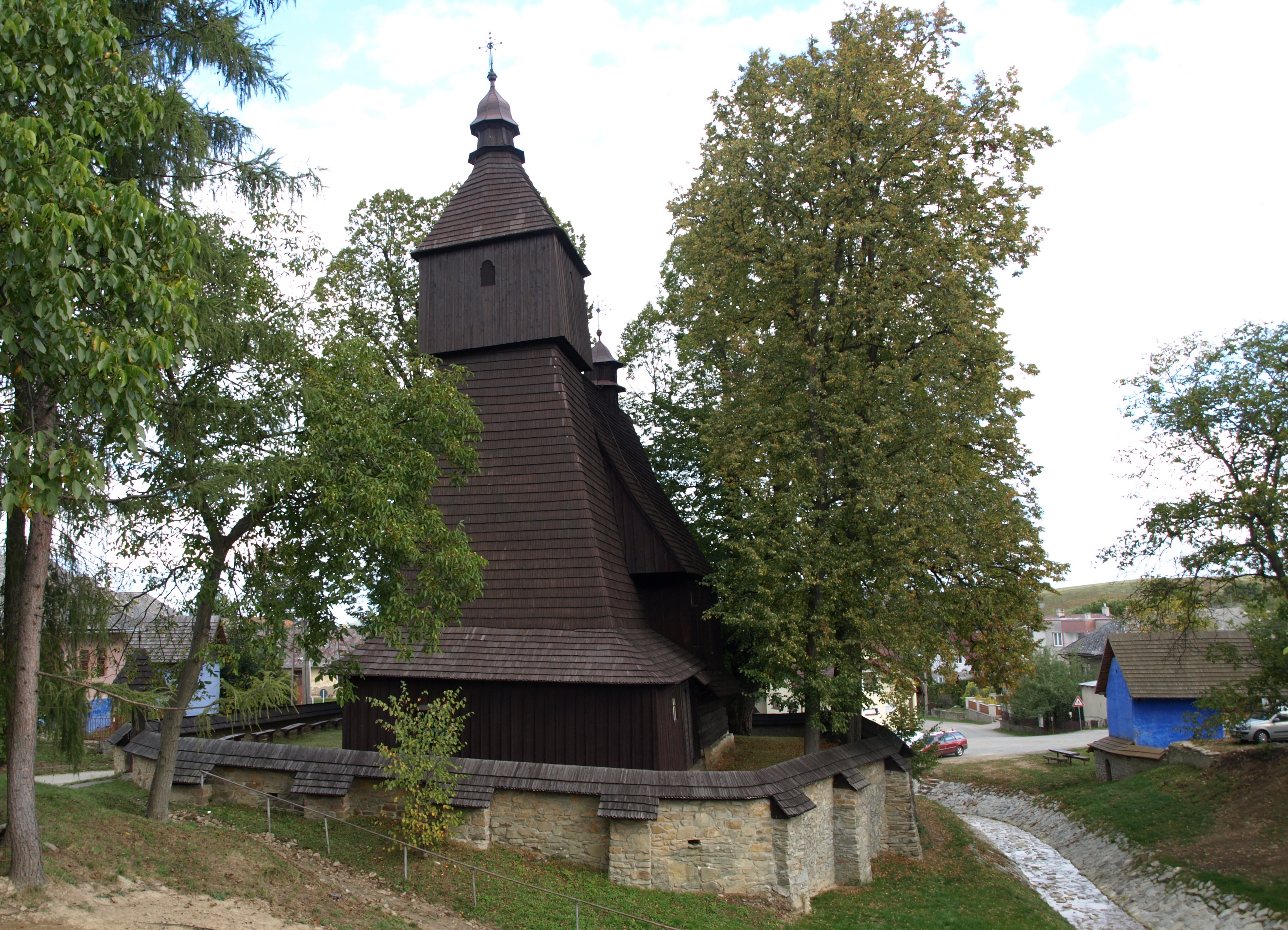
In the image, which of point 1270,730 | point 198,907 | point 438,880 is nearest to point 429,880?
point 438,880

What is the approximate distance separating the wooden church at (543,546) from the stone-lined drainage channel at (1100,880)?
A: 8301 millimetres

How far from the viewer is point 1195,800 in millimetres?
19281

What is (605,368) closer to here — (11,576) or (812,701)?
(812,701)

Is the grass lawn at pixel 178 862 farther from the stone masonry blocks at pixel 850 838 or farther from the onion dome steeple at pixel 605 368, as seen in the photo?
the onion dome steeple at pixel 605 368

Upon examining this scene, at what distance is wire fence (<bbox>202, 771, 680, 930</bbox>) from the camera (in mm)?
9977

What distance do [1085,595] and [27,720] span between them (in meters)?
164

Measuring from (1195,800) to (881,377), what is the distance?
45.9 feet

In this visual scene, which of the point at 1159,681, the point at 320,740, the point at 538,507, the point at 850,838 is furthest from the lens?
the point at 1159,681

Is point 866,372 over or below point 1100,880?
over

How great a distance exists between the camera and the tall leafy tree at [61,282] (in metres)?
5.61

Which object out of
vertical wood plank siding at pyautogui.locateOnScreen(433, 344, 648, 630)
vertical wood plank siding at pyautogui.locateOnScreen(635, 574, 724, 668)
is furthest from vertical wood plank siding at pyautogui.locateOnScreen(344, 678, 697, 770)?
vertical wood plank siding at pyautogui.locateOnScreen(635, 574, 724, 668)

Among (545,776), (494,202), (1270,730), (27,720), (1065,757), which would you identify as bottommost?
(1065,757)

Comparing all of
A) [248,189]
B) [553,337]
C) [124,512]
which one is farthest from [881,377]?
[124,512]

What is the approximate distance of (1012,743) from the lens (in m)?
38.3
